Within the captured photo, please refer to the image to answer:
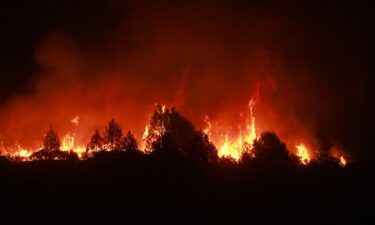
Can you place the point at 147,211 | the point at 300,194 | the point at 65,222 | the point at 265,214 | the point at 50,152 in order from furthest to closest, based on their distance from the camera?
1. the point at 50,152
2. the point at 300,194
3. the point at 265,214
4. the point at 147,211
5. the point at 65,222

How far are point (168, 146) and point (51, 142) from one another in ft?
72.3

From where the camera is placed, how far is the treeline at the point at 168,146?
7412cm

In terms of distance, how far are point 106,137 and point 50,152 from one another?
10280 millimetres

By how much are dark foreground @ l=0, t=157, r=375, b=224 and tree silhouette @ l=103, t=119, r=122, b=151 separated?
25.9 ft

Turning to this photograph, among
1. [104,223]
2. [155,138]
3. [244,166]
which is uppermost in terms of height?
[155,138]

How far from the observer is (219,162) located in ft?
245

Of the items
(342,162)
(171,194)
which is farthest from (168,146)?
(342,162)

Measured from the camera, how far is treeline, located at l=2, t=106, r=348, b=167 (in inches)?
2918

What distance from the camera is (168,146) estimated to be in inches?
3000

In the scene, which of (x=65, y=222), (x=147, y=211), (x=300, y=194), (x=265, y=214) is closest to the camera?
(x=65, y=222)

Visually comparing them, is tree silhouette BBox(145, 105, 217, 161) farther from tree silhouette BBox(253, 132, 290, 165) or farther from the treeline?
tree silhouette BBox(253, 132, 290, 165)

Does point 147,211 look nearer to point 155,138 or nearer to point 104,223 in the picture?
point 104,223

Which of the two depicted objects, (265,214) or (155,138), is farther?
(155,138)

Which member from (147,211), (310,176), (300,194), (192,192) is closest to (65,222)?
(147,211)
